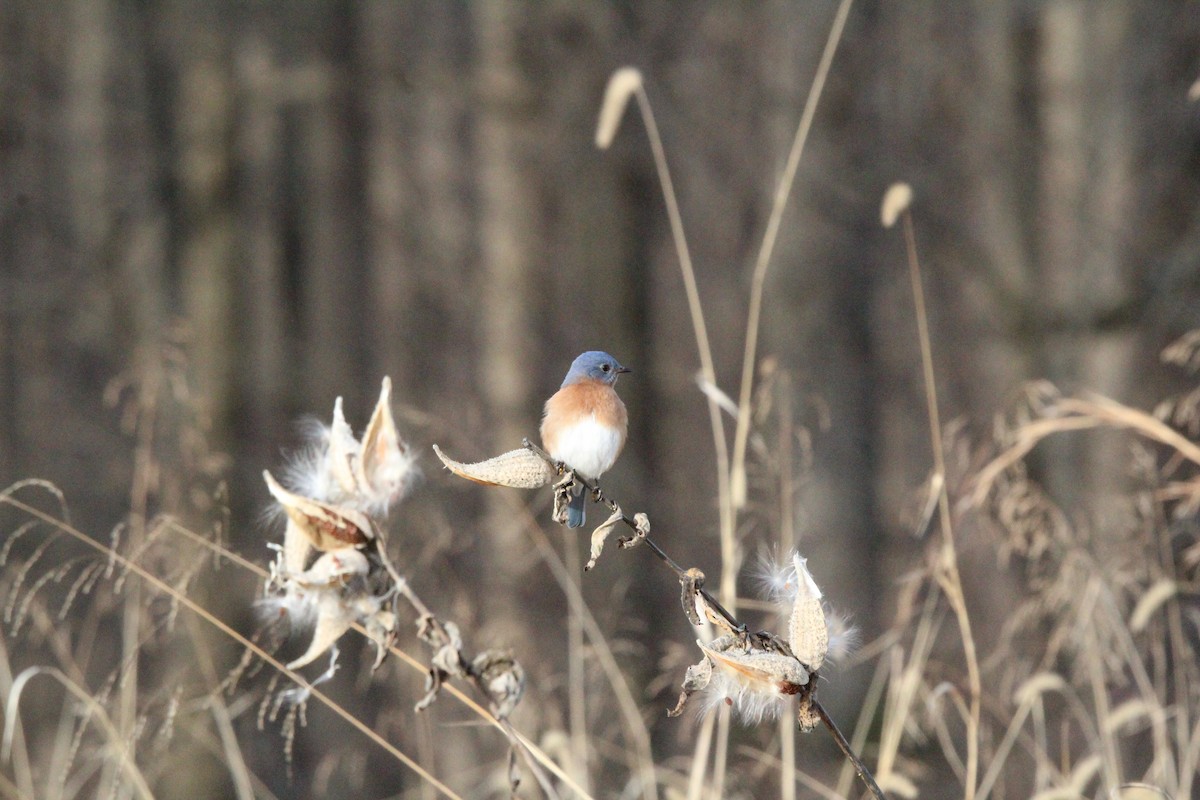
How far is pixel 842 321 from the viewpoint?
2059mm

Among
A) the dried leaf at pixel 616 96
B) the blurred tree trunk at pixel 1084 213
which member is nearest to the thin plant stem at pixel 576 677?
the dried leaf at pixel 616 96

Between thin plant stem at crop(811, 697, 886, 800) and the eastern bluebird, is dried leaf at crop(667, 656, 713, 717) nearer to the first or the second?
thin plant stem at crop(811, 697, 886, 800)

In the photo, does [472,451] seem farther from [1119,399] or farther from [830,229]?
[1119,399]

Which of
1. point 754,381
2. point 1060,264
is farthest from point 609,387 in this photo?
point 1060,264

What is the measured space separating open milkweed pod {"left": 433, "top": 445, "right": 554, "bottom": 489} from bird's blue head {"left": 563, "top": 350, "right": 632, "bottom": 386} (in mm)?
469

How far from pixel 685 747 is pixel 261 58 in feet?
5.02

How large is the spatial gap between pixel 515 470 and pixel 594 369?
0.52m

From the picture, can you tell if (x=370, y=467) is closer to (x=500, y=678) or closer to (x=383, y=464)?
(x=383, y=464)

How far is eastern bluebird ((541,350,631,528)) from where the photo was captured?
97 centimetres

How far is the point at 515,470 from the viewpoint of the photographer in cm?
50

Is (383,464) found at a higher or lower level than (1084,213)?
lower

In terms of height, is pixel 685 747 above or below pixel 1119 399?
below

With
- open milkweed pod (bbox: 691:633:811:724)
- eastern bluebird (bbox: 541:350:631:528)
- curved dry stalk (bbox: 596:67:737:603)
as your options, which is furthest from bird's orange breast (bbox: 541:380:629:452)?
open milkweed pod (bbox: 691:633:811:724)

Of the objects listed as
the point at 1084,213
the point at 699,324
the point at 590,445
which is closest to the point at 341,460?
the point at 590,445
